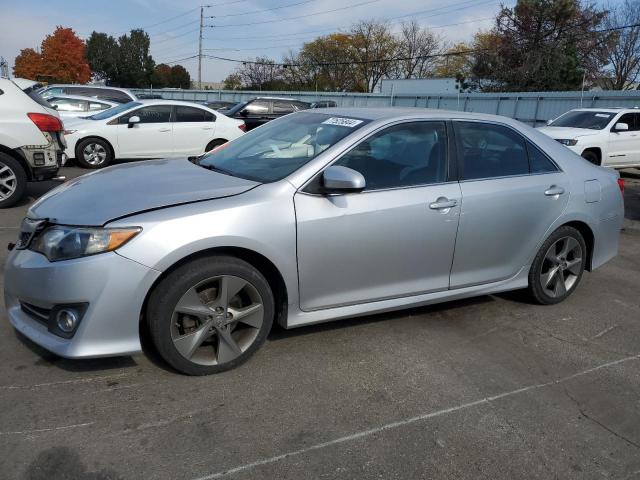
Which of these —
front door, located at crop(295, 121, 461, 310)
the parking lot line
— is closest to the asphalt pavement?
the parking lot line

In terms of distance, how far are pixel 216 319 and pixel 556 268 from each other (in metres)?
2.89

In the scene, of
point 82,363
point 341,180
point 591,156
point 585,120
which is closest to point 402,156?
point 341,180

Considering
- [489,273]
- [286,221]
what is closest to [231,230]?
[286,221]

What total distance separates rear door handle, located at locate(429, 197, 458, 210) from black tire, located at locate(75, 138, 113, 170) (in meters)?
9.08

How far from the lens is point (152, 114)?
11.5 meters

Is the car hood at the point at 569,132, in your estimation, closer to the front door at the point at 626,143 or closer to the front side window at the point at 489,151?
the front door at the point at 626,143

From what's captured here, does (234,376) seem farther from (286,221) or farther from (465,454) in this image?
(465,454)

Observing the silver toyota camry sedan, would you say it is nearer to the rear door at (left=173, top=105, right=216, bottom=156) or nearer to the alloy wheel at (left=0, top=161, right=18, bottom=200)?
the alloy wheel at (left=0, top=161, right=18, bottom=200)

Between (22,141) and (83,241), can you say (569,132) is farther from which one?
(83,241)

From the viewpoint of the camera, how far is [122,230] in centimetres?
283

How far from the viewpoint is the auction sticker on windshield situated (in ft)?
12.2

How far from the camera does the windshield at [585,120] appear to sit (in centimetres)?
1289

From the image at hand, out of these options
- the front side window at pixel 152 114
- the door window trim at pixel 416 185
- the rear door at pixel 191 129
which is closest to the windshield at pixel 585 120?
the rear door at pixel 191 129

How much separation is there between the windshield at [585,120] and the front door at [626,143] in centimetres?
25
